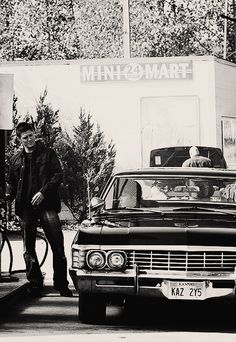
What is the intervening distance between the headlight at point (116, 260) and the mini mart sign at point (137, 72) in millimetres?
19291

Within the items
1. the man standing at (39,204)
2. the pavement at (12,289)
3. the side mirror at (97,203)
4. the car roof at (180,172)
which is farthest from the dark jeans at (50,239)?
the side mirror at (97,203)

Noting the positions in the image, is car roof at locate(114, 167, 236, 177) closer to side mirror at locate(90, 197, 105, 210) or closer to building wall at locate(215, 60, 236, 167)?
side mirror at locate(90, 197, 105, 210)

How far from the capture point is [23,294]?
12805 millimetres

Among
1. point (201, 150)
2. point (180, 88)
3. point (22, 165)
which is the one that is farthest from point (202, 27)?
point (22, 165)

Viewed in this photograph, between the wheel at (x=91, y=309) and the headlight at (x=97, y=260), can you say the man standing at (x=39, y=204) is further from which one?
the headlight at (x=97, y=260)

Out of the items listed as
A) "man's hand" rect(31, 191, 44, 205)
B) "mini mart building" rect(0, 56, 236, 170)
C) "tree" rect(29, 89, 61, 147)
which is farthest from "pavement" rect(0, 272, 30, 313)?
"mini mart building" rect(0, 56, 236, 170)

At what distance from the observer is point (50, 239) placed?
41.7 ft

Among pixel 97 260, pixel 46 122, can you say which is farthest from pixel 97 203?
pixel 46 122

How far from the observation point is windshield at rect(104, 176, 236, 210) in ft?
36.8

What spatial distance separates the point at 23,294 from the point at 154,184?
7.30 feet

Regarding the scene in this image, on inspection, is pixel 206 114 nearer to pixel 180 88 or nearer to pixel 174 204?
pixel 180 88

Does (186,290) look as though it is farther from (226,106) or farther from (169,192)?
(226,106)

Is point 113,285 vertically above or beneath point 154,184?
beneath

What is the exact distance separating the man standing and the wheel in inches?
89.0
